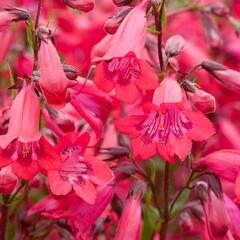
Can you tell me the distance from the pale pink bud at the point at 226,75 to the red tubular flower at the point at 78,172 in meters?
0.44

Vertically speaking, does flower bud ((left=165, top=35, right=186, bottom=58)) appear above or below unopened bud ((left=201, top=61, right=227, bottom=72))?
above

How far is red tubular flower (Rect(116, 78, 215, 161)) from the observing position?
199 centimetres

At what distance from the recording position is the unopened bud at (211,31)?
3111 mm

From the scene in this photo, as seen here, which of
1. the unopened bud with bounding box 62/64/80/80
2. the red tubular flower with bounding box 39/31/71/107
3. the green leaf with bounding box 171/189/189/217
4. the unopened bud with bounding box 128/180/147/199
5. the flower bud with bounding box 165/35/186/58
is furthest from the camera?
the green leaf with bounding box 171/189/189/217

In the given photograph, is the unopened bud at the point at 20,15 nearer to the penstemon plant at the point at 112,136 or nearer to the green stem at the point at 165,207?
the penstemon plant at the point at 112,136

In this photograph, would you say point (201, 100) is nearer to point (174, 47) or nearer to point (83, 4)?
point (174, 47)

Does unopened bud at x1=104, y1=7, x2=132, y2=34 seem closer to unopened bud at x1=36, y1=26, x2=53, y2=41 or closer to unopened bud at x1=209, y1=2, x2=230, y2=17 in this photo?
unopened bud at x1=36, y1=26, x2=53, y2=41

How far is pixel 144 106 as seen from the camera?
2.00 metres

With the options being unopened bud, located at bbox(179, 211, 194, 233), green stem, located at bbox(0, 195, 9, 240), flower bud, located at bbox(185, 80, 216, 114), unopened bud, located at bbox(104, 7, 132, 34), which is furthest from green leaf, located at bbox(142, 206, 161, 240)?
unopened bud, located at bbox(104, 7, 132, 34)

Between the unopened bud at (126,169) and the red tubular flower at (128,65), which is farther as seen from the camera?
the unopened bud at (126,169)

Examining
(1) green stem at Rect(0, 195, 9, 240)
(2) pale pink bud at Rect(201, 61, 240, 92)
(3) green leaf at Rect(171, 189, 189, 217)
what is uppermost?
(2) pale pink bud at Rect(201, 61, 240, 92)

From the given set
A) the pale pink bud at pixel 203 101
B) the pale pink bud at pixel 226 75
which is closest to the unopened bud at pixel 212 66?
the pale pink bud at pixel 226 75

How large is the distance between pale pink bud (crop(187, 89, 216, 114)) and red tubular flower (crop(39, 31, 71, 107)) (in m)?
0.35

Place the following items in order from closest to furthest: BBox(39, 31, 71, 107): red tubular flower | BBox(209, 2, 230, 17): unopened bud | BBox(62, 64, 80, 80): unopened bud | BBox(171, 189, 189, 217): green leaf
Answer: BBox(39, 31, 71, 107): red tubular flower → BBox(62, 64, 80, 80): unopened bud → BBox(171, 189, 189, 217): green leaf → BBox(209, 2, 230, 17): unopened bud
